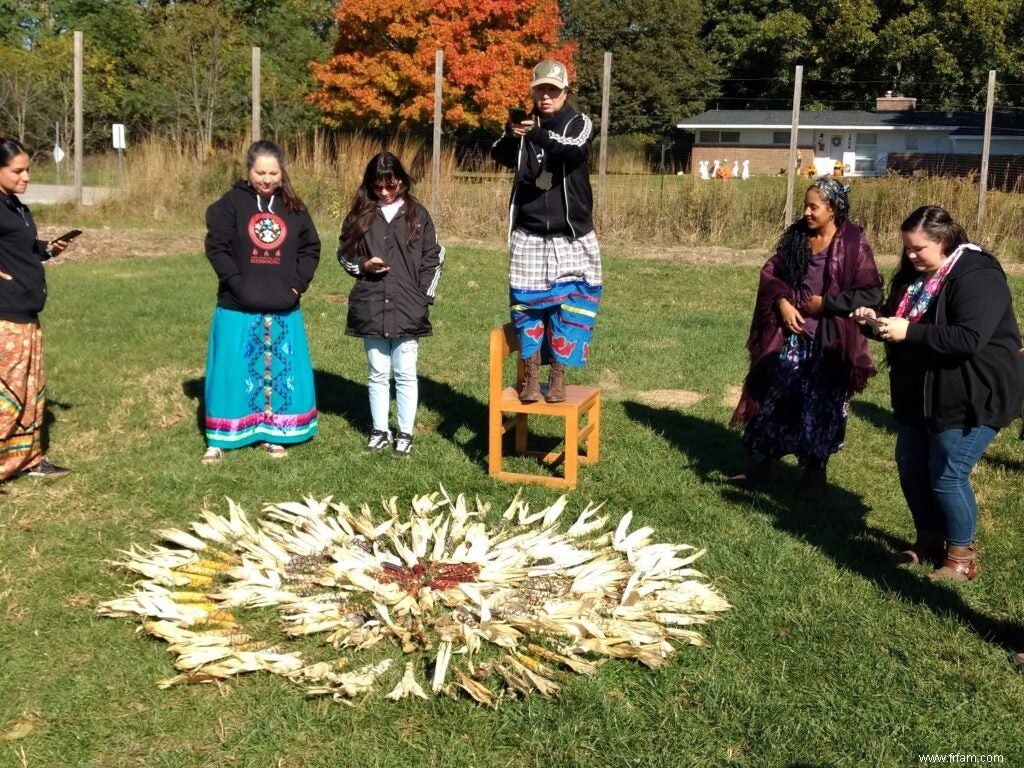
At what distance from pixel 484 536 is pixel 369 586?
2.44 ft

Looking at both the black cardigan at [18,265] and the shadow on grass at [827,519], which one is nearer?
the shadow on grass at [827,519]

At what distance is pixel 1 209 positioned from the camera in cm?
575

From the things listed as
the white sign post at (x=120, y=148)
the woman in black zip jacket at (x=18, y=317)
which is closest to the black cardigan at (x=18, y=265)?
the woman in black zip jacket at (x=18, y=317)

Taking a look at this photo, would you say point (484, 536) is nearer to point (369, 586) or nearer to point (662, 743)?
point (369, 586)

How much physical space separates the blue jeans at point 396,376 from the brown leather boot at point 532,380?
0.80 metres

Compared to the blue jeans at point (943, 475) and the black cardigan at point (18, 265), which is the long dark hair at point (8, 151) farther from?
the blue jeans at point (943, 475)

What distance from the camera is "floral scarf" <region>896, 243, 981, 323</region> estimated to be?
15.2 feet

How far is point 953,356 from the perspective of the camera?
4.61 m

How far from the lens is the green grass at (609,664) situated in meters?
3.57

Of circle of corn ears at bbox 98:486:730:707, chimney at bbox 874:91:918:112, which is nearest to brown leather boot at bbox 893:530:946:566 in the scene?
circle of corn ears at bbox 98:486:730:707

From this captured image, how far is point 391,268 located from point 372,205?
0.41 meters

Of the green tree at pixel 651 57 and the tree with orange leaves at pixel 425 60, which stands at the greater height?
the green tree at pixel 651 57

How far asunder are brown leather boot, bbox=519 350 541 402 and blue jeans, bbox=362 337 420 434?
80 cm

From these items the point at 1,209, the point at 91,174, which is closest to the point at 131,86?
the point at 91,174
